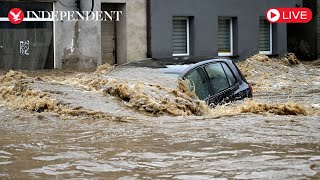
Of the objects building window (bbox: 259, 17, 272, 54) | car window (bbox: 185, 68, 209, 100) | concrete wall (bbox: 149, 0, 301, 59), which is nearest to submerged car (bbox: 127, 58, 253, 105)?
car window (bbox: 185, 68, 209, 100)

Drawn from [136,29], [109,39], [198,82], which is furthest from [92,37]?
[198,82]

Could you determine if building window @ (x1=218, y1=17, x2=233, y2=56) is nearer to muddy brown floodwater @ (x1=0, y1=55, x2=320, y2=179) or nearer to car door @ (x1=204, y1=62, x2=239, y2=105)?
muddy brown floodwater @ (x1=0, y1=55, x2=320, y2=179)

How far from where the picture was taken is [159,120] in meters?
9.55

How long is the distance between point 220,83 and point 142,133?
91.0 inches

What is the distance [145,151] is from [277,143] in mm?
1447

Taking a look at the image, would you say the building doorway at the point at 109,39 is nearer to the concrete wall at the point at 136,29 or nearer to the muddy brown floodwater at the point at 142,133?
the concrete wall at the point at 136,29

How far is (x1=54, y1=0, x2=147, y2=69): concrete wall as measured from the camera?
69.5 ft

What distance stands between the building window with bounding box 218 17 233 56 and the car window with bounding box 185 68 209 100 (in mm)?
15014

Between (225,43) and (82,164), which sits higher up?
(225,43)

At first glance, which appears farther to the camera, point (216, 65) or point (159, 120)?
point (216, 65)

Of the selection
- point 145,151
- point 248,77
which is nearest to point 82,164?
point 145,151

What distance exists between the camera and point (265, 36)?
26.9m

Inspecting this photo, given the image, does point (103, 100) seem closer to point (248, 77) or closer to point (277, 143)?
point (277, 143)

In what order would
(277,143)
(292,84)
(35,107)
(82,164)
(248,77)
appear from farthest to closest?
1. (248,77)
2. (292,84)
3. (35,107)
4. (277,143)
5. (82,164)
